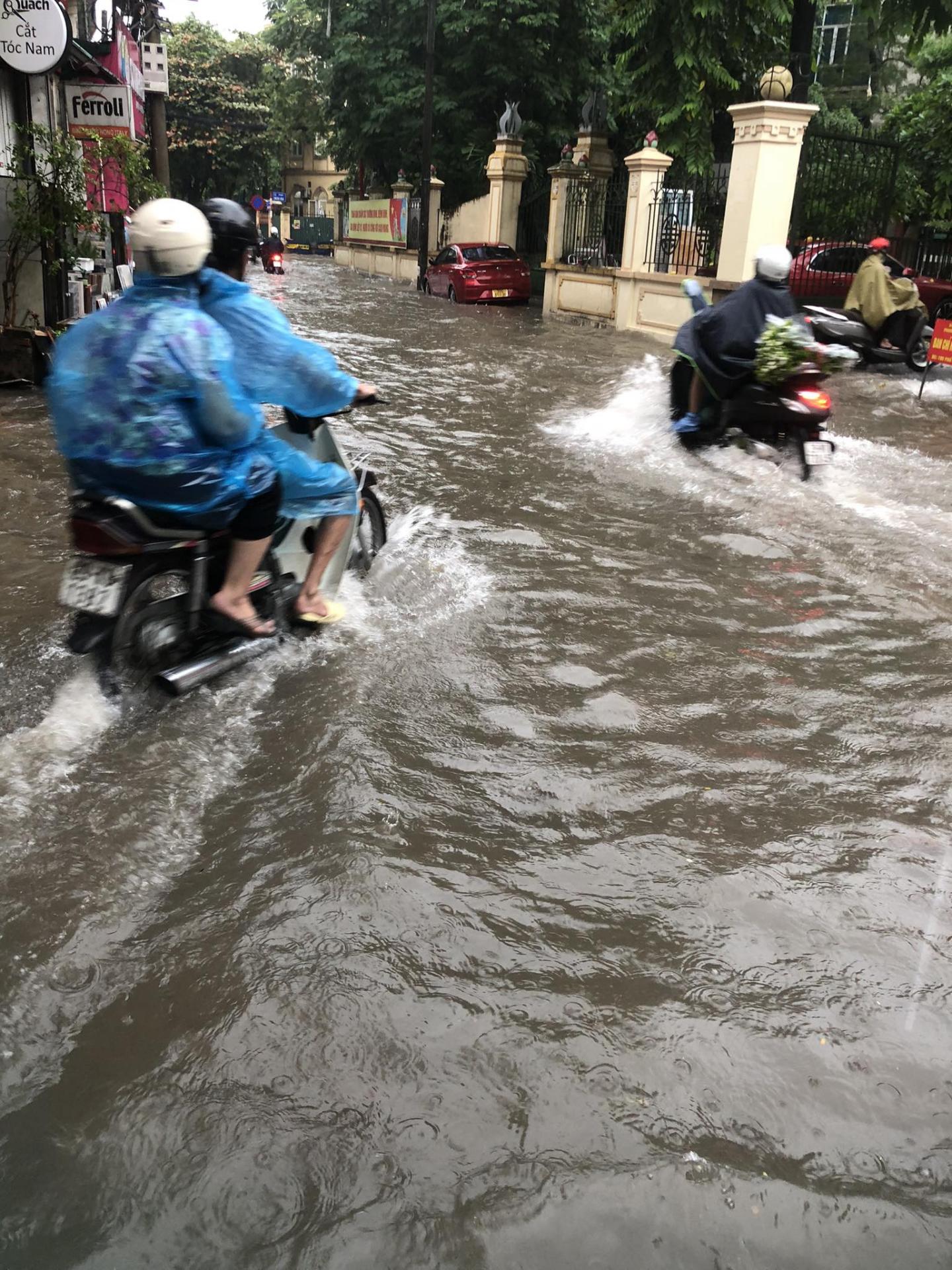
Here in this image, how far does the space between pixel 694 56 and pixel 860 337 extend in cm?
683

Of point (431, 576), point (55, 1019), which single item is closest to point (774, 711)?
point (431, 576)

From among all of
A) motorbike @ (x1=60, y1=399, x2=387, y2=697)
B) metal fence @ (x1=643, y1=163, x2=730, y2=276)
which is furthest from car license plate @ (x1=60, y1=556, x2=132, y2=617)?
metal fence @ (x1=643, y1=163, x2=730, y2=276)

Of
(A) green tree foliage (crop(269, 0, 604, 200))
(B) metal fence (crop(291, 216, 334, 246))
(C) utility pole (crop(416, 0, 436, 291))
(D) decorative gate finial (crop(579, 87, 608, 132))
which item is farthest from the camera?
(B) metal fence (crop(291, 216, 334, 246))

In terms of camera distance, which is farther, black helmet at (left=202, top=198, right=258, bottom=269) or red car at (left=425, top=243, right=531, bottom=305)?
red car at (left=425, top=243, right=531, bottom=305)

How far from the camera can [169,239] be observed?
135 inches

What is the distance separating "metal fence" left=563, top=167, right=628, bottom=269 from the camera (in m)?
20.2

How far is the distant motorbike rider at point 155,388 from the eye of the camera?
343cm

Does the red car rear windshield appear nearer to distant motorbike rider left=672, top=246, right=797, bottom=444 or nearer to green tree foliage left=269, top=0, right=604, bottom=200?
green tree foliage left=269, top=0, right=604, bottom=200

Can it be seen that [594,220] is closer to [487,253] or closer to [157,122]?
[487,253]

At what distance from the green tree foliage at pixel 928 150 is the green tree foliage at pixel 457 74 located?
841 cm

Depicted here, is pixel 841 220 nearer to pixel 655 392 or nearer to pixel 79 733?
pixel 655 392

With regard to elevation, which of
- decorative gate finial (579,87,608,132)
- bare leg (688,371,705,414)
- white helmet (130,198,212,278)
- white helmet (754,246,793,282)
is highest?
decorative gate finial (579,87,608,132)

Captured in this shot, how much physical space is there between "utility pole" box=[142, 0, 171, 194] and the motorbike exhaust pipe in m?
16.2

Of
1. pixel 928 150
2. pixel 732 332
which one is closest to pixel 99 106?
pixel 732 332
